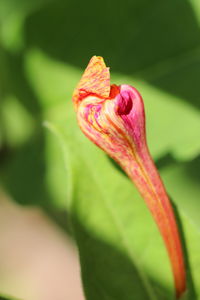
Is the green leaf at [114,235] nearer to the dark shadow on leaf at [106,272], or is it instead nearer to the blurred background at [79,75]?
the dark shadow on leaf at [106,272]

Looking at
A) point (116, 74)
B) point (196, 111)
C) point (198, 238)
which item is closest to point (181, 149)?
point (196, 111)

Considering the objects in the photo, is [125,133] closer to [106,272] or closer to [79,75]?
[106,272]

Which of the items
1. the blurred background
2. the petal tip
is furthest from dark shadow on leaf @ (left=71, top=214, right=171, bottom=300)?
the blurred background

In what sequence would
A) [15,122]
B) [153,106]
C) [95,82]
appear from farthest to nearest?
1. [15,122]
2. [153,106]
3. [95,82]

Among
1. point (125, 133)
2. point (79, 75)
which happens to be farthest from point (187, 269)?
point (79, 75)

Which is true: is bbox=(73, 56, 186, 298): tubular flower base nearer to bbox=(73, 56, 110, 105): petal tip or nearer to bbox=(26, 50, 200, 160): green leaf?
bbox=(73, 56, 110, 105): petal tip

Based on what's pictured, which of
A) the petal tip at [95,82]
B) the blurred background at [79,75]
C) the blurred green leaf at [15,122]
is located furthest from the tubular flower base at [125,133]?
the blurred green leaf at [15,122]

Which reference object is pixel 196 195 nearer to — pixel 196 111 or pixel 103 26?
pixel 196 111
